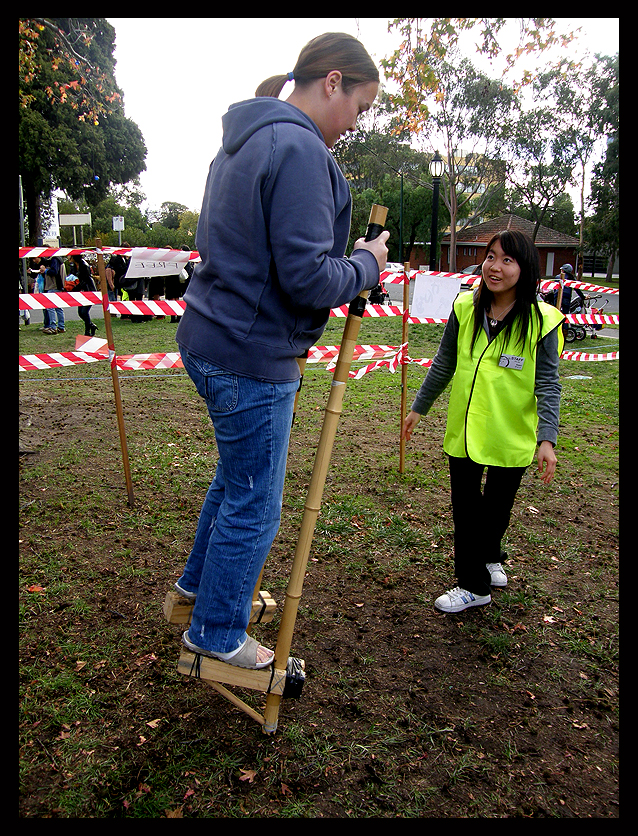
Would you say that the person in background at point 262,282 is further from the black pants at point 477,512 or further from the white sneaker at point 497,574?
the white sneaker at point 497,574

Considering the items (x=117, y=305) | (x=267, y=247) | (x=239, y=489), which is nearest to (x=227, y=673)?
(x=239, y=489)

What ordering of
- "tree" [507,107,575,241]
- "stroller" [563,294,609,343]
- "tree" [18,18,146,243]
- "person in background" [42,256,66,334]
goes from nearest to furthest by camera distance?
1. "person in background" [42,256,66,334]
2. "stroller" [563,294,609,343]
3. "tree" [18,18,146,243]
4. "tree" [507,107,575,241]

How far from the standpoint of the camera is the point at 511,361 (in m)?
3.16

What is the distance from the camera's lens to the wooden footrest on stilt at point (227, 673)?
2148mm

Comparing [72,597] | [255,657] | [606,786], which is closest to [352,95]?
[255,657]

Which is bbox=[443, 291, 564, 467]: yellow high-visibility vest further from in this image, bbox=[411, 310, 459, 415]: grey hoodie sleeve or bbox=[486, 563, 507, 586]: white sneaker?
bbox=[486, 563, 507, 586]: white sneaker

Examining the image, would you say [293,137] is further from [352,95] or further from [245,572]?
[245,572]

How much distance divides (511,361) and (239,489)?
1732 millimetres

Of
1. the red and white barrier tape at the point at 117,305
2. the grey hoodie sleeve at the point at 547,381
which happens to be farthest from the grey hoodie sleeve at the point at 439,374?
the red and white barrier tape at the point at 117,305

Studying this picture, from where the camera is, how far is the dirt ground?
7.14ft

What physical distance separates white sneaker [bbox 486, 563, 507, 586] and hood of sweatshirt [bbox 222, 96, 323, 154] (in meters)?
2.69

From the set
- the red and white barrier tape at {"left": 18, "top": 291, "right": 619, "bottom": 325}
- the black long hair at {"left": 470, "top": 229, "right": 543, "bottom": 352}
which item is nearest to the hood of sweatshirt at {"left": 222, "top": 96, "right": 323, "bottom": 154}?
the black long hair at {"left": 470, "top": 229, "right": 543, "bottom": 352}

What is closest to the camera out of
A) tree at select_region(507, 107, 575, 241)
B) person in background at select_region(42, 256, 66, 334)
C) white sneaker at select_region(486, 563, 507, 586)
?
white sneaker at select_region(486, 563, 507, 586)

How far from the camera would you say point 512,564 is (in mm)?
3963
